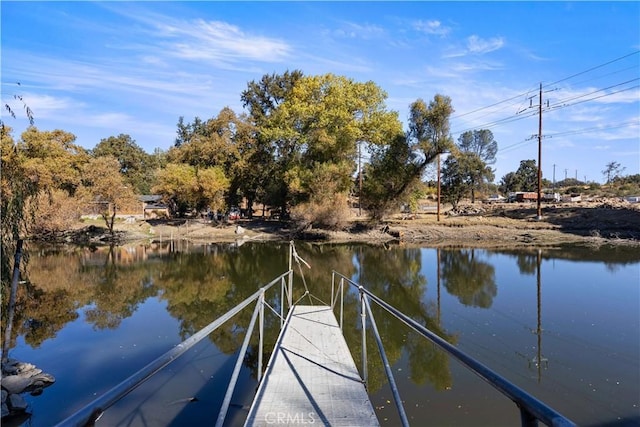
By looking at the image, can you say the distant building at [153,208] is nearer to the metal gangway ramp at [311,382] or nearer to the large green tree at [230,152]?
the large green tree at [230,152]

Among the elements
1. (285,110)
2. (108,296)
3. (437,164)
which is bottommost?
(108,296)

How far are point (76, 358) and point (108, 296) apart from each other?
694 centimetres

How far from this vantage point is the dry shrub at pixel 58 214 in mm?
33778

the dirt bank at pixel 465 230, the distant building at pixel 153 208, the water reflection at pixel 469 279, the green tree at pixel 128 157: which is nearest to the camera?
the water reflection at pixel 469 279

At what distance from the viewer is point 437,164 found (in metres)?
40.9

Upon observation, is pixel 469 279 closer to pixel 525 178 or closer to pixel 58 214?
pixel 58 214

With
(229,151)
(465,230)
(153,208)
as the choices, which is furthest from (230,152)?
(465,230)

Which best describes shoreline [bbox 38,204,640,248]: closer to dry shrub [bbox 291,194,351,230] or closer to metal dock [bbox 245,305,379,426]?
dry shrub [bbox 291,194,351,230]

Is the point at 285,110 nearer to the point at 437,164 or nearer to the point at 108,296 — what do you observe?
the point at 437,164

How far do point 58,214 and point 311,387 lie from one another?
119ft

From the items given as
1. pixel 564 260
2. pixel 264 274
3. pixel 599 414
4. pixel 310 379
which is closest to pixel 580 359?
pixel 599 414

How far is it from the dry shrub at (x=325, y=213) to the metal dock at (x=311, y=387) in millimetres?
28612

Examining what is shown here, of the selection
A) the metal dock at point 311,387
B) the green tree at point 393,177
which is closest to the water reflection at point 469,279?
the metal dock at point 311,387

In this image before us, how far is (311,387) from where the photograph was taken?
188 inches
